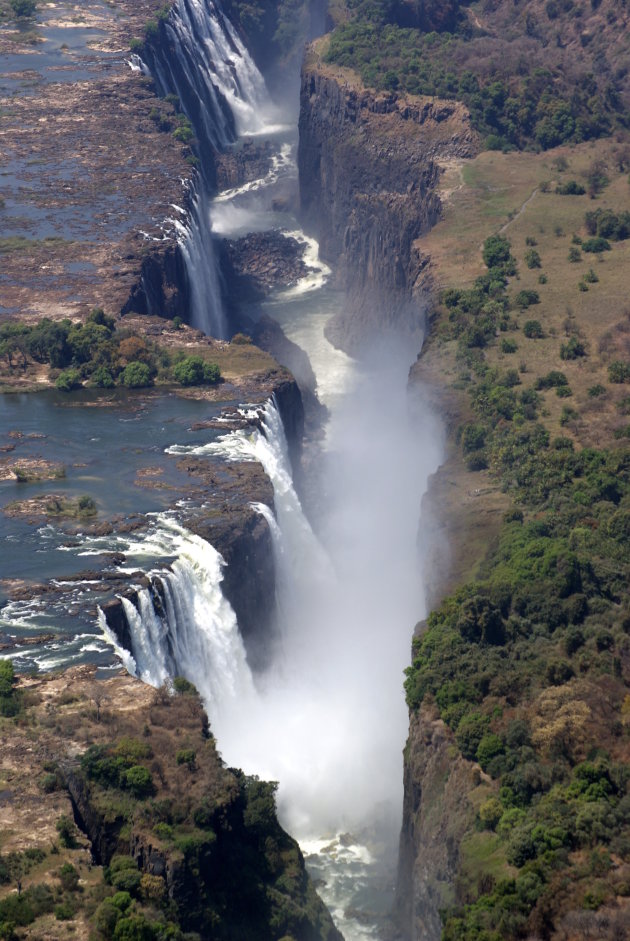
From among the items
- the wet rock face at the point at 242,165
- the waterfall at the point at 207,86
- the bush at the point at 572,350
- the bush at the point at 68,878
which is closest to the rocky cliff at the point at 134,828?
the bush at the point at 68,878

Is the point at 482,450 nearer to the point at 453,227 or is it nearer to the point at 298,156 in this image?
the point at 453,227

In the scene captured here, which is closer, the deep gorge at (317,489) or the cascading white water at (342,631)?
the deep gorge at (317,489)

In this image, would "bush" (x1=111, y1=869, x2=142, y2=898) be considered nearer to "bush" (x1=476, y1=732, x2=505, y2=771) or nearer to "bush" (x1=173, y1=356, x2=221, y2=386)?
"bush" (x1=476, y1=732, x2=505, y2=771)

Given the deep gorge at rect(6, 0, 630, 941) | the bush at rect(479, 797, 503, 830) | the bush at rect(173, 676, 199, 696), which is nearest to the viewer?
the deep gorge at rect(6, 0, 630, 941)

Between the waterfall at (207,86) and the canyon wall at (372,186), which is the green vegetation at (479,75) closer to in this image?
the canyon wall at (372,186)

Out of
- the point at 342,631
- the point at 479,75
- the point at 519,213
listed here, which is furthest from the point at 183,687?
the point at 479,75

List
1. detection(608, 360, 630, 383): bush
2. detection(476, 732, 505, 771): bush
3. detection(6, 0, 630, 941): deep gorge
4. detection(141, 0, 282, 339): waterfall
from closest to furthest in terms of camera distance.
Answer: detection(6, 0, 630, 941): deep gorge < detection(476, 732, 505, 771): bush < detection(608, 360, 630, 383): bush < detection(141, 0, 282, 339): waterfall

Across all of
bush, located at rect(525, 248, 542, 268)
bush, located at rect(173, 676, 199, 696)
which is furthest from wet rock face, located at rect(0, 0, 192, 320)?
bush, located at rect(173, 676, 199, 696)

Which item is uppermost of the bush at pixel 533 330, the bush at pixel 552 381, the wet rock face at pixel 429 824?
the bush at pixel 533 330
